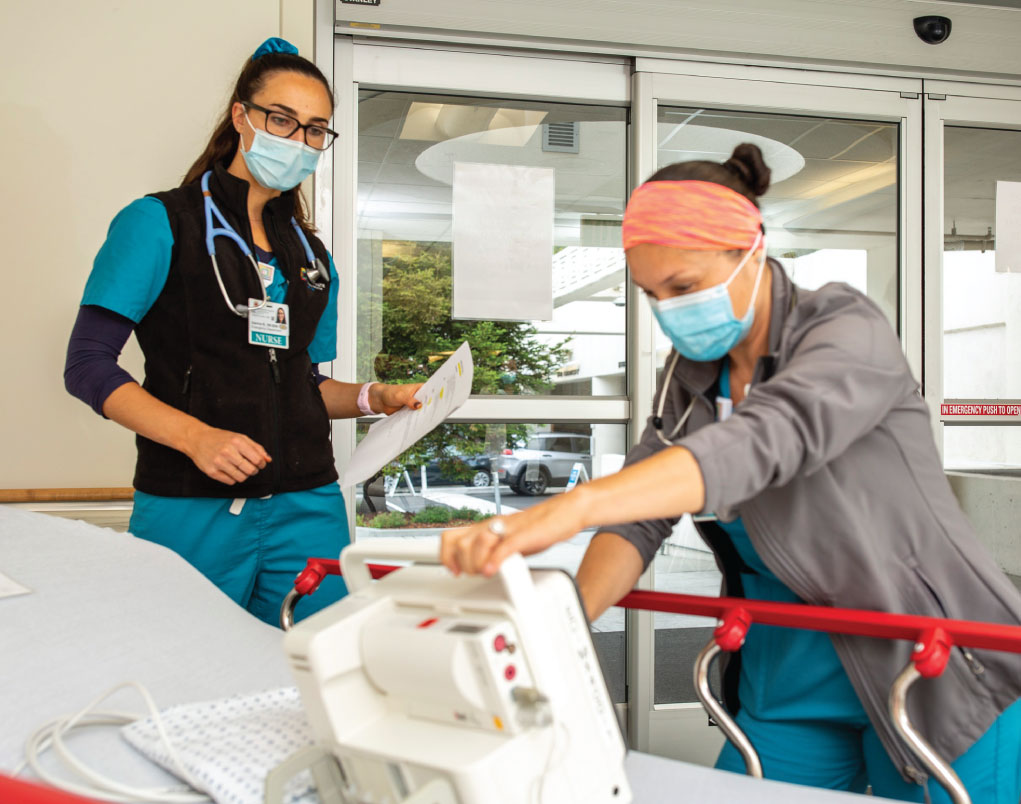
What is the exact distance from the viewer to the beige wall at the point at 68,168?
2.53 m

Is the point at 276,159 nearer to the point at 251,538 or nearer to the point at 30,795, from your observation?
the point at 251,538

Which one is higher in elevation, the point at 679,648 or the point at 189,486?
the point at 189,486

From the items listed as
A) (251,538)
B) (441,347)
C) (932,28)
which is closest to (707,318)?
(251,538)

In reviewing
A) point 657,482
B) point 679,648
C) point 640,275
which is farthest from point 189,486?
point 679,648

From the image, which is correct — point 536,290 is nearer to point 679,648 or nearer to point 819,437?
point 679,648

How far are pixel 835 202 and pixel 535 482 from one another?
57.7 inches

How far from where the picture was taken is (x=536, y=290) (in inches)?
115

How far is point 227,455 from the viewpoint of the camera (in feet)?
5.11

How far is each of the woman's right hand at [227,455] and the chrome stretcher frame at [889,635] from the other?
74 centimetres

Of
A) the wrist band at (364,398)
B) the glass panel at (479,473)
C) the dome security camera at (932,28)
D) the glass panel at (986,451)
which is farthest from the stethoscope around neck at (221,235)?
the glass panel at (986,451)

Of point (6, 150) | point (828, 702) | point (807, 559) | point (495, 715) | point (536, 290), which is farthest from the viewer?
point (536, 290)

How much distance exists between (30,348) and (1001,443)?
3.27 meters

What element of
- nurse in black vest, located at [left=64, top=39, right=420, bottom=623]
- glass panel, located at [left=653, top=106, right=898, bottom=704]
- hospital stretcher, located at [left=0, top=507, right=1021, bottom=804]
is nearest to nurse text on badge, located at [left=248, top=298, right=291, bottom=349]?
nurse in black vest, located at [left=64, top=39, right=420, bottom=623]

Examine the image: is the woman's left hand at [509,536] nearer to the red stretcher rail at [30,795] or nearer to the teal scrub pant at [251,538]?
the red stretcher rail at [30,795]
